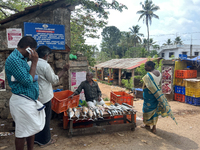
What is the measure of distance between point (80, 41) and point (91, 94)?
7163 mm

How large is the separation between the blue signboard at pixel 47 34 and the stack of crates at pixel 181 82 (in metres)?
6.56

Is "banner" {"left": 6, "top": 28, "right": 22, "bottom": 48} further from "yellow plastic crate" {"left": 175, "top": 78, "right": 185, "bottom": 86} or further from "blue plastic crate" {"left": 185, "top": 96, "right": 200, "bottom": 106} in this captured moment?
"blue plastic crate" {"left": 185, "top": 96, "right": 200, "bottom": 106}

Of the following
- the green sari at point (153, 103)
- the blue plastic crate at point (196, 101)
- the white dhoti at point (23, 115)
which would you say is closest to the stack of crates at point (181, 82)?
the blue plastic crate at point (196, 101)

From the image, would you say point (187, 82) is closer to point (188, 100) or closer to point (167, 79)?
point (188, 100)

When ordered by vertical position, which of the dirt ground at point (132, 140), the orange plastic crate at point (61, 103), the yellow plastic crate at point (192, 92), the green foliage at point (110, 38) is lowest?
the dirt ground at point (132, 140)

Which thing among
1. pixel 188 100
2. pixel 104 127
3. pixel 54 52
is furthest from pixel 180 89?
pixel 54 52

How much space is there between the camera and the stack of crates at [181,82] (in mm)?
8010

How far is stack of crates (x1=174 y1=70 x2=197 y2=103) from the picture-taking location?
8.01 m

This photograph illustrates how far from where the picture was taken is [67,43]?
202 inches

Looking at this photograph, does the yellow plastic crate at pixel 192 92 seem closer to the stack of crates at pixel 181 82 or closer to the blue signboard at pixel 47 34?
the stack of crates at pixel 181 82

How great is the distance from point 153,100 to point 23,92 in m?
3.26

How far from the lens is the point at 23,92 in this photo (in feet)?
6.91

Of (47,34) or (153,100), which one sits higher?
(47,34)

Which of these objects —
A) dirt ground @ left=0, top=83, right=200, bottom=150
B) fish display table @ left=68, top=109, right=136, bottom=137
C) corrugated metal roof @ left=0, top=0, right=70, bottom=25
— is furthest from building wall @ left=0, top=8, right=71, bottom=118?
fish display table @ left=68, top=109, right=136, bottom=137
